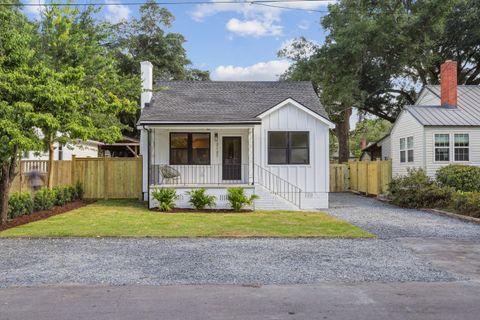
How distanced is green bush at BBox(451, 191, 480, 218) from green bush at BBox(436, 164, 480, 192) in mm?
2612

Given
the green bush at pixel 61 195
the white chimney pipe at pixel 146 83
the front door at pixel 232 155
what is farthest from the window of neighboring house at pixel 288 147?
the green bush at pixel 61 195

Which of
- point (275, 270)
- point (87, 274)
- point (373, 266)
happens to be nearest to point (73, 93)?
point (87, 274)

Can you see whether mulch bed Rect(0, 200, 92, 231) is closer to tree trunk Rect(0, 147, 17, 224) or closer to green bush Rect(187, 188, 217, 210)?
tree trunk Rect(0, 147, 17, 224)

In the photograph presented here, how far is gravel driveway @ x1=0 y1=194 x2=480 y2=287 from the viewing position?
602 cm

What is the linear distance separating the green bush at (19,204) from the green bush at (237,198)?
21.4 ft

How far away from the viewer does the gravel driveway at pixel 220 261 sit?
6.02 meters

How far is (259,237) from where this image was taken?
9328mm

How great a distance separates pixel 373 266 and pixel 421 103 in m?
19.8

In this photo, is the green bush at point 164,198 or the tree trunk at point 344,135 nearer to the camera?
the green bush at point 164,198

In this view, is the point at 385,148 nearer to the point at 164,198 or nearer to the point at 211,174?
the point at 211,174

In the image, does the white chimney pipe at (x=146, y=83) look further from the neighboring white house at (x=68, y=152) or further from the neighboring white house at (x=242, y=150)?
the neighboring white house at (x=68, y=152)

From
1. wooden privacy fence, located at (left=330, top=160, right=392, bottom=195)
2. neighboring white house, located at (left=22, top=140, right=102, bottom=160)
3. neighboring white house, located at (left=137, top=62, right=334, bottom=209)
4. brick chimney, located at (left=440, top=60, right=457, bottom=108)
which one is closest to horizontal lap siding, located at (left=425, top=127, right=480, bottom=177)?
brick chimney, located at (left=440, top=60, right=457, bottom=108)

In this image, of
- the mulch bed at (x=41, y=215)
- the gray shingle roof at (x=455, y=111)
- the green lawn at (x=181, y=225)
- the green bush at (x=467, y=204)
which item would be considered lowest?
the green lawn at (x=181, y=225)

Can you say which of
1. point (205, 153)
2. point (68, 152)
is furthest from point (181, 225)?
point (68, 152)
